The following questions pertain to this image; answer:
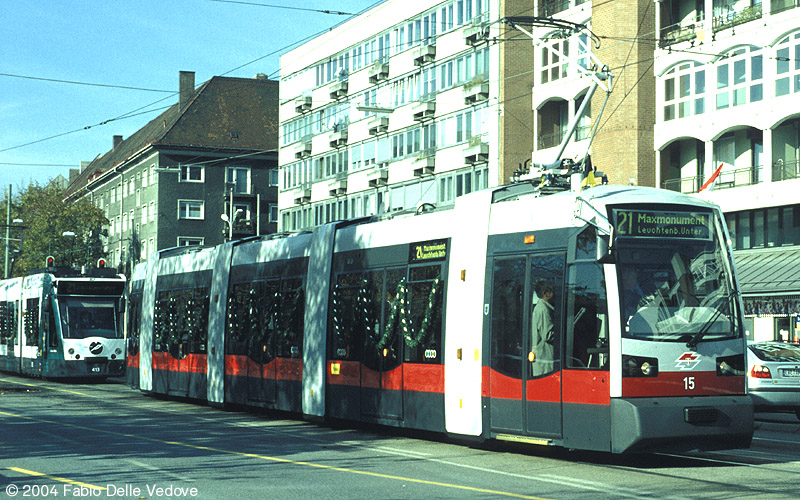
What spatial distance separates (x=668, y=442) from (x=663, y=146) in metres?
29.7

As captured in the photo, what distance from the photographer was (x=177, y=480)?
11.5 m

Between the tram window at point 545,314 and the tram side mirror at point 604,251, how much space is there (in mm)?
894

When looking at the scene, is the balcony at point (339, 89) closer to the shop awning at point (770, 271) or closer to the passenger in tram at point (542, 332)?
the shop awning at point (770, 271)

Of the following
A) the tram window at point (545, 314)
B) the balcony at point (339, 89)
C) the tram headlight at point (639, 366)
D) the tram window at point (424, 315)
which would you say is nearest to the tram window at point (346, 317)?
the tram window at point (424, 315)

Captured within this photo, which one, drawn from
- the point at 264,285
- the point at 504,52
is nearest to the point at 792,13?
the point at 504,52

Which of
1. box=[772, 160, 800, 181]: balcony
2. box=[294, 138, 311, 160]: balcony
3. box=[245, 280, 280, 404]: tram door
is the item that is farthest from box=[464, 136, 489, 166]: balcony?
box=[245, 280, 280, 404]: tram door

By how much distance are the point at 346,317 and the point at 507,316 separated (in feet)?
14.5

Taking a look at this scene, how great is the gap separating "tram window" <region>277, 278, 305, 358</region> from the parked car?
795cm

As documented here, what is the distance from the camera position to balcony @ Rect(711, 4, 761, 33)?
3697cm

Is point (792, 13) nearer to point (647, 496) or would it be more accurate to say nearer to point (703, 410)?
point (703, 410)

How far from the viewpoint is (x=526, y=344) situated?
45.0 ft

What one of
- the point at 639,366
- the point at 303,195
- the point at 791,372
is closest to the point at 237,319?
the point at 791,372

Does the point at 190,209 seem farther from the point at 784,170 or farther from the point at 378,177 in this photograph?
the point at 784,170

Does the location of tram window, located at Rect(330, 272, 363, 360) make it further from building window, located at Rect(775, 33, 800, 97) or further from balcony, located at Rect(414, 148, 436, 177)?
balcony, located at Rect(414, 148, 436, 177)
